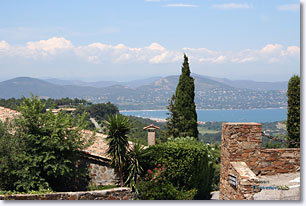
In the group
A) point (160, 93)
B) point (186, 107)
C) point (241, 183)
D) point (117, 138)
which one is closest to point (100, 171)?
point (117, 138)

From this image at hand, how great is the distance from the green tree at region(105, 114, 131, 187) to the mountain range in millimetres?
44180

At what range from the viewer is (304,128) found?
7.61 meters

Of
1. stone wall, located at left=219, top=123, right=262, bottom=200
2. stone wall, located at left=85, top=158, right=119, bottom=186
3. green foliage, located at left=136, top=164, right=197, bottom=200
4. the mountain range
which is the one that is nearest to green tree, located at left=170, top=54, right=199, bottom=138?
green foliage, located at left=136, top=164, right=197, bottom=200

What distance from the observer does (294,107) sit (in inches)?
487

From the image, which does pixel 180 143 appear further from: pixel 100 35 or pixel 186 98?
pixel 186 98

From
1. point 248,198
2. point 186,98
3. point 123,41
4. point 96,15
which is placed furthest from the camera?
point 186,98

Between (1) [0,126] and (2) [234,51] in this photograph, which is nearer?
(1) [0,126]

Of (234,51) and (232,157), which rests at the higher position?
(234,51)

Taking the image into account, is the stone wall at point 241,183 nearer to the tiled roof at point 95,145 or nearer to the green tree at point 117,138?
the green tree at point 117,138

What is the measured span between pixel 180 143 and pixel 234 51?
3.66 m

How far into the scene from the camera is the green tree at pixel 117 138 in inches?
351

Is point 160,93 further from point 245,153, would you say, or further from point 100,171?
point 245,153

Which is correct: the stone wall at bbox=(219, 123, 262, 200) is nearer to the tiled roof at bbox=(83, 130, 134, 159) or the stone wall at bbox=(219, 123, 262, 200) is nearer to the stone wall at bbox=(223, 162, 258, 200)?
the stone wall at bbox=(223, 162, 258, 200)

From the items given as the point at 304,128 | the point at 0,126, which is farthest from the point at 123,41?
the point at 304,128
